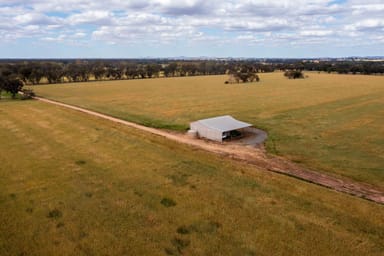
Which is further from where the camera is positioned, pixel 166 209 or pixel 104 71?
pixel 104 71


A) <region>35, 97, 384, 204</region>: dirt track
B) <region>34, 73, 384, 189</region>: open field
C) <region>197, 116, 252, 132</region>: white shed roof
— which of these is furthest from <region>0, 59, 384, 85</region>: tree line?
<region>35, 97, 384, 204</region>: dirt track

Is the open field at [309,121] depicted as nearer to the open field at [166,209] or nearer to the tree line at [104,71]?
the open field at [166,209]

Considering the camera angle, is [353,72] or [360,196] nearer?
[360,196]

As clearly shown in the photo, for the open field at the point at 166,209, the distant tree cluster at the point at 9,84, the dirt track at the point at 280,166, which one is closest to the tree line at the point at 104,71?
the distant tree cluster at the point at 9,84

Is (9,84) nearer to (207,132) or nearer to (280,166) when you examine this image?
(207,132)

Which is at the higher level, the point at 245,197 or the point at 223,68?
the point at 223,68

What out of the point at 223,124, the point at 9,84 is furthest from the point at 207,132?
the point at 9,84

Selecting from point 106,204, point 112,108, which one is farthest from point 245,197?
point 112,108

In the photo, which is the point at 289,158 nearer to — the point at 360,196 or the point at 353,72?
the point at 360,196
